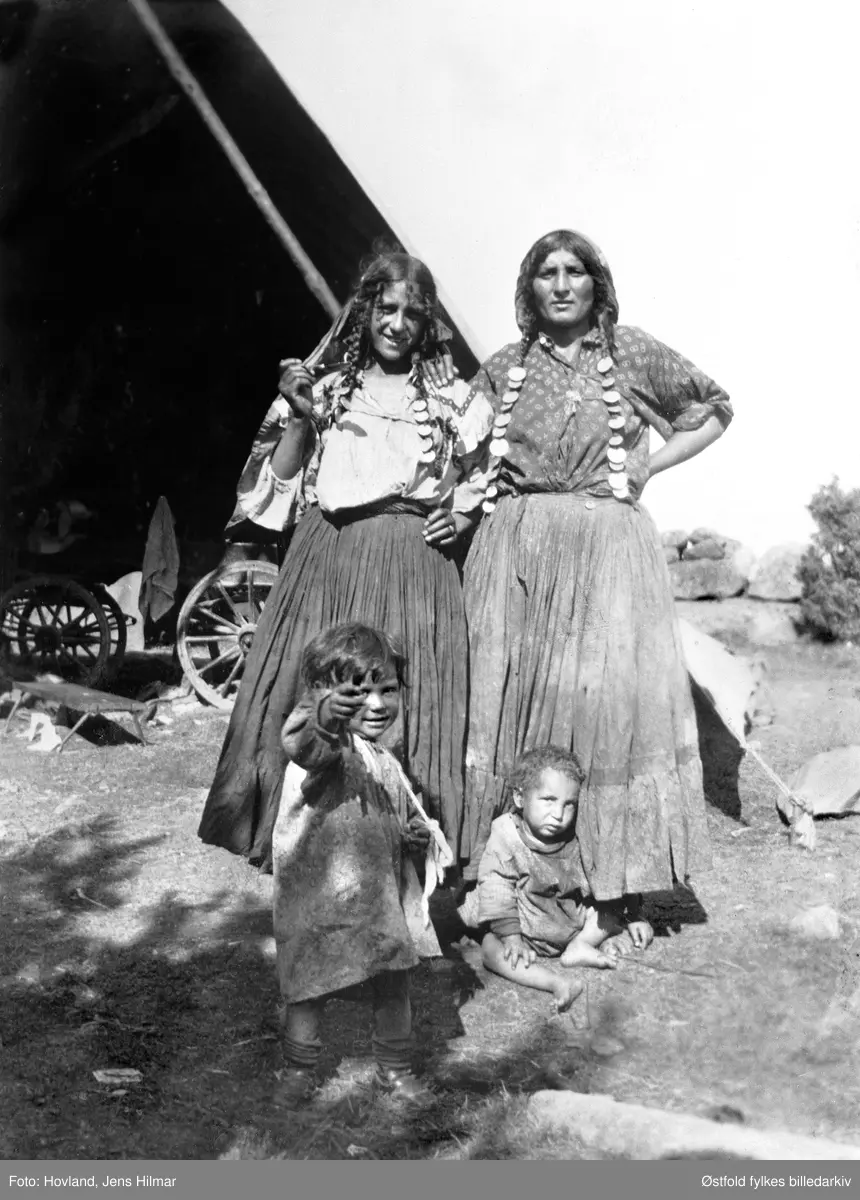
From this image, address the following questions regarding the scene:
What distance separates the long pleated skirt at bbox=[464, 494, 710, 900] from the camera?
12.1 ft

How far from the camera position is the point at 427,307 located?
140 inches

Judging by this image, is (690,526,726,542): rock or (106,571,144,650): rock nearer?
(106,571,144,650): rock

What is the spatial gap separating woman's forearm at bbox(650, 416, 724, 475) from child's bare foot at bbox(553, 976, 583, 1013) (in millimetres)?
1537

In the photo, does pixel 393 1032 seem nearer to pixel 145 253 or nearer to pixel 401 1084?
pixel 401 1084

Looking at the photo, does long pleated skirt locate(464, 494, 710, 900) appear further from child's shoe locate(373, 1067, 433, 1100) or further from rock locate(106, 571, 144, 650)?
rock locate(106, 571, 144, 650)

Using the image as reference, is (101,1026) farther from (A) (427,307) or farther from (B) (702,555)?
(B) (702,555)

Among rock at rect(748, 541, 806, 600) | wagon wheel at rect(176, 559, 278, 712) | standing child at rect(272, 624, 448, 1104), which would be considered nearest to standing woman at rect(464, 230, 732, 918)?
standing child at rect(272, 624, 448, 1104)

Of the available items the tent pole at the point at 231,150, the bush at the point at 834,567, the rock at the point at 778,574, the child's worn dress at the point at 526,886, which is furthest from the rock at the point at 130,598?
the child's worn dress at the point at 526,886

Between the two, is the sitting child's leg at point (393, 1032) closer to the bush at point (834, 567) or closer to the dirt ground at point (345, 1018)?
the dirt ground at point (345, 1018)

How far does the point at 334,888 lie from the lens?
2791 mm

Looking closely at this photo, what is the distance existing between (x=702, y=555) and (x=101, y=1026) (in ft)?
Answer: 27.4

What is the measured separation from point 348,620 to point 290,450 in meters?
0.53
